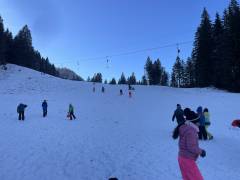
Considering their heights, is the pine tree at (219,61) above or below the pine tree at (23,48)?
below

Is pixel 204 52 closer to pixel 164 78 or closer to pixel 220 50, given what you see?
pixel 220 50

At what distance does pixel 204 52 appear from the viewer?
185 ft

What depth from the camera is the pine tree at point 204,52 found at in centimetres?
5442

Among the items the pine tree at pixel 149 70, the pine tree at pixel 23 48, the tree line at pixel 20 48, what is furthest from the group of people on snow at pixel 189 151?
the pine tree at pixel 149 70

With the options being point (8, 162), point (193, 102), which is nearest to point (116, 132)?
point (8, 162)

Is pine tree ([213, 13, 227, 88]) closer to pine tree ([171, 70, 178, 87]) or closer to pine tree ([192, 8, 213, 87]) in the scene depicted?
pine tree ([192, 8, 213, 87])

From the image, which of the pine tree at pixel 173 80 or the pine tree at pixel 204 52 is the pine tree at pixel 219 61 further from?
the pine tree at pixel 173 80

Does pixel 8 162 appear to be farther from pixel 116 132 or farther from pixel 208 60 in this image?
pixel 208 60

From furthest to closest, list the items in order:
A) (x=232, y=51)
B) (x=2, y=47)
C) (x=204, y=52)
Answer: (x=2, y=47) → (x=204, y=52) → (x=232, y=51)

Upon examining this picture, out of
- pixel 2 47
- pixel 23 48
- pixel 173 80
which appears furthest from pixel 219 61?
pixel 23 48

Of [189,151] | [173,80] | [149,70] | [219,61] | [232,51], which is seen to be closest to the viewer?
[189,151]

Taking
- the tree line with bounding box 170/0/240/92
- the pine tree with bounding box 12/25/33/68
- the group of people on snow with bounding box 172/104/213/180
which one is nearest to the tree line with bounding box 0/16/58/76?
the pine tree with bounding box 12/25/33/68

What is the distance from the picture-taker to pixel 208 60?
2175 inches

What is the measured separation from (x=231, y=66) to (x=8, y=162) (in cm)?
4698
